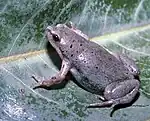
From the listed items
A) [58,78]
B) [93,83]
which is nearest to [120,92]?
[93,83]

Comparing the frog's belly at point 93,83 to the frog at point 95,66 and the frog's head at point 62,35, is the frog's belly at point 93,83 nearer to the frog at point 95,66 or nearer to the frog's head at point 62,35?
the frog at point 95,66

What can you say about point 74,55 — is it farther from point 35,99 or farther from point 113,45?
point 35,99

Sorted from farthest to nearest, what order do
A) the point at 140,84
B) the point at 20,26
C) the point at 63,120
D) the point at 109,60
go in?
the point at 109,60
the point at 140,84
the point at 20,26
the point at 63,120

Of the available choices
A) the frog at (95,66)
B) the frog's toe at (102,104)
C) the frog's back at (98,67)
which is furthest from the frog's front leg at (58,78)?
the frog's toe at (102,104)

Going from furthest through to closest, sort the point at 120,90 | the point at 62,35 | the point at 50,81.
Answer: the point at 62,35, the point at 120,90, the point at 50,81

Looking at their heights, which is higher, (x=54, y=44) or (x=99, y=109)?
(x=54, y=44)

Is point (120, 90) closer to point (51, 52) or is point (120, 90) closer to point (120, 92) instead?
point (120, 92)

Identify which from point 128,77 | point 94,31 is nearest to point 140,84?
point 128,77
